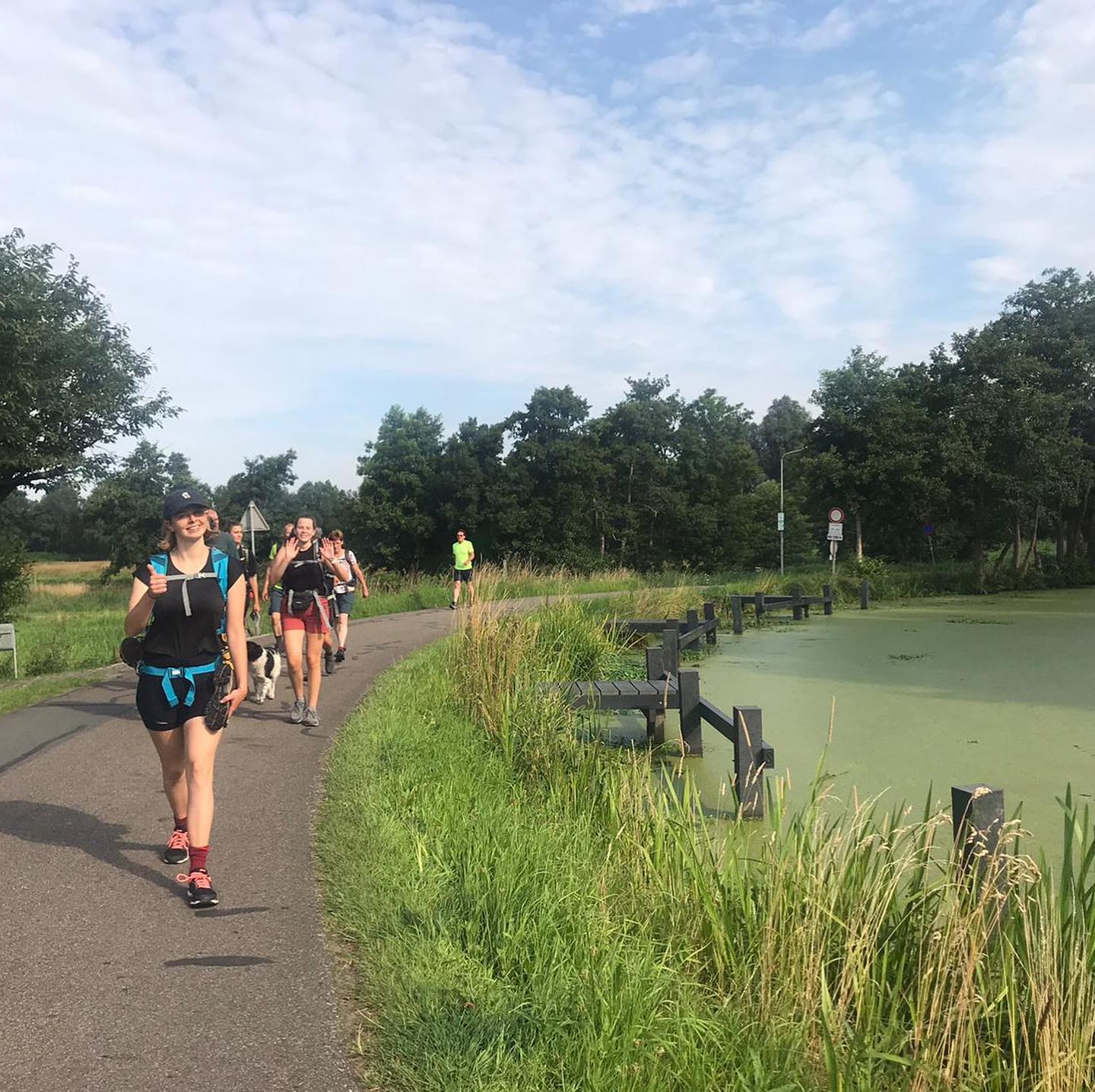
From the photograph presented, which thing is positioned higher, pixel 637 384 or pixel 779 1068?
pixel 637 384

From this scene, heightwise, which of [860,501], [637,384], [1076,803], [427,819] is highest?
[637,384]

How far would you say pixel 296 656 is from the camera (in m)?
7.46

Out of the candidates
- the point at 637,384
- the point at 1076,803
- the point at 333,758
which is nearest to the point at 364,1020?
the point at 333,758

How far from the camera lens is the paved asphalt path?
2.65 m

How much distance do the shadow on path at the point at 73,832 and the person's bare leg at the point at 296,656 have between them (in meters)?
2.26

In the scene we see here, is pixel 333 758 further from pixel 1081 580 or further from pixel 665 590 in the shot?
pixel 1081 580

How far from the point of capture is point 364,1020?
2.89m

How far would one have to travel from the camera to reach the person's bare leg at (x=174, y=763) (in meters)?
4.04

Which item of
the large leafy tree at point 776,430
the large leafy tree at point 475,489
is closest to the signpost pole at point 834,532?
the large leafy tree at point 475,489

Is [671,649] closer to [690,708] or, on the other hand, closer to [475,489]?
[690,708]

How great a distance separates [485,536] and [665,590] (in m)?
26.9

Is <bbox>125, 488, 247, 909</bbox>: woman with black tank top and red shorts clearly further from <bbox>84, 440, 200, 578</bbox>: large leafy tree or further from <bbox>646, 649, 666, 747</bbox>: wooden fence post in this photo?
<bbox>84, 440, 200, 578</bbox>: large leafy tree

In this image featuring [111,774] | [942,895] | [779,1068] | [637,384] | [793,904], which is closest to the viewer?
[779,1068]

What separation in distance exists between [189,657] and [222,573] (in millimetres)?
383
